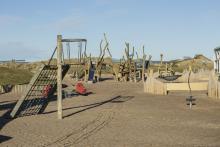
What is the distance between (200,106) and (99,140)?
436 inches

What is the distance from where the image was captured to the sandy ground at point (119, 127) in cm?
1270

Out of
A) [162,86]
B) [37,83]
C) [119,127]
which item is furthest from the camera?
[162,86]

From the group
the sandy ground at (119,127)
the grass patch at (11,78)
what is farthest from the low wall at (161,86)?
the grass patch at (11,78)

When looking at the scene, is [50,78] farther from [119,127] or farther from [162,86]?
[162,86]

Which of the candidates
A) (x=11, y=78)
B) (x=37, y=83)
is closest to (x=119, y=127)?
(x=37, y=83)

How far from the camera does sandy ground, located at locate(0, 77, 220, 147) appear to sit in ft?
41.7

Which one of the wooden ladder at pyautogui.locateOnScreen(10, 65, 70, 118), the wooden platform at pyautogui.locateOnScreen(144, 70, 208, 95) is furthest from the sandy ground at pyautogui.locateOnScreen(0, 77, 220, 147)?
the wooden platform at pyautogui.locateOnScreen(144, 70, 208, 95)

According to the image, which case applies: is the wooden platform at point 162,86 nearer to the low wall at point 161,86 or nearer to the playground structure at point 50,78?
the low wall at point 161,86

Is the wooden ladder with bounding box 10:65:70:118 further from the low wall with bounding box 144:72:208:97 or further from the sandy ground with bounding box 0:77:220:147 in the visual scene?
the low wall with bounding box 144:72:208:97

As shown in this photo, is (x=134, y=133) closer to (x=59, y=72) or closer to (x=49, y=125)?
(x=49, y=125)

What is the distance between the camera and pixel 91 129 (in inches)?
595

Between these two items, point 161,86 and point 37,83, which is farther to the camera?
point 161,86

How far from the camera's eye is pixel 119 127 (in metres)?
15.5

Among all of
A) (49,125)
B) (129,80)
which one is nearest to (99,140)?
(49,125)
